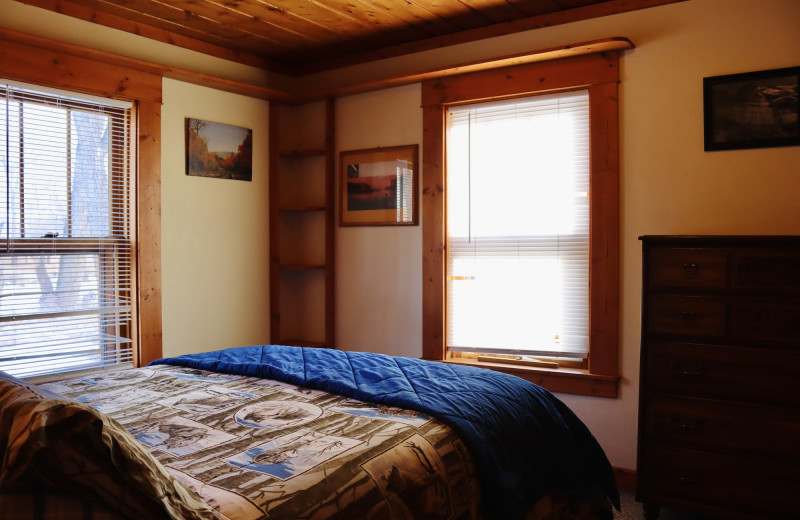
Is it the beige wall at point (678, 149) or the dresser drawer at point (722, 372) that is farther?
the beige wall at point (678, 149)

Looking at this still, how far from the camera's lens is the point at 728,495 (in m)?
2.54

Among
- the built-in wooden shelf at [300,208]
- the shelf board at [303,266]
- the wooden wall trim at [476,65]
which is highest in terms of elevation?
the wooden wall trim at [476,65]

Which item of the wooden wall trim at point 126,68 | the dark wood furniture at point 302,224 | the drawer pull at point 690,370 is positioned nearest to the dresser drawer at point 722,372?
the drawer pull at point 690,370

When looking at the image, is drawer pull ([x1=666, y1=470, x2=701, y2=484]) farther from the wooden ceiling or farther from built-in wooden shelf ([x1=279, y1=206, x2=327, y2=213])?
built-in wooden shelf ([x1=279, y1=206, x2=327, y2=213])

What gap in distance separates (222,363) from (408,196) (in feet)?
6.09

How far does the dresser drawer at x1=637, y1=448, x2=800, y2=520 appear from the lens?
243 centimetres

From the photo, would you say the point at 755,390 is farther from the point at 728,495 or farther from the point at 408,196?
the point at 408,196

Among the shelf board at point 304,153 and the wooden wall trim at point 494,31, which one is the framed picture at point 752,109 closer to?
the wooden wall trim at point 494,31

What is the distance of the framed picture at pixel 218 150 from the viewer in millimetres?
3811

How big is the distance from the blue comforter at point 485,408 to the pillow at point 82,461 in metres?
0.92

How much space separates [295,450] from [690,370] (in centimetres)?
190

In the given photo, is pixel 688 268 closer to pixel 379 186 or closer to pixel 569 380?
pixel 569 380

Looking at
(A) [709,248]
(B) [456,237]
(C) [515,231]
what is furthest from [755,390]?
(B) [456,237]

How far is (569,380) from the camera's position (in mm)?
3373
